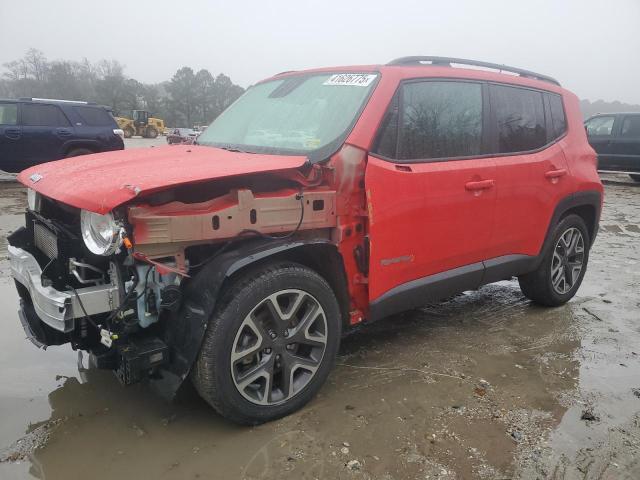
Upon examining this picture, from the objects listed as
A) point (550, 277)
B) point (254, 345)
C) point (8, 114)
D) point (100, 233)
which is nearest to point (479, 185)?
point (550, 277)

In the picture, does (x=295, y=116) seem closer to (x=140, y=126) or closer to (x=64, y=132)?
(x=64, y=132)

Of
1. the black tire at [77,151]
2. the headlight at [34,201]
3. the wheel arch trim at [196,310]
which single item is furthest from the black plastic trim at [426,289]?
the black tire at [77,151]

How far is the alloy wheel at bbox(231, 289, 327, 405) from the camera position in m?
2.59

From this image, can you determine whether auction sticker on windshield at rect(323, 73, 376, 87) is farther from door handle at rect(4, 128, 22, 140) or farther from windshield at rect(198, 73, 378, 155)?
door handle at rect(4, 128, 22, 140)

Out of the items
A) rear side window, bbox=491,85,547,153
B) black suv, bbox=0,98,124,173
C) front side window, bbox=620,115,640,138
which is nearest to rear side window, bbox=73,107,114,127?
black suv, bbox=0,98,124,173

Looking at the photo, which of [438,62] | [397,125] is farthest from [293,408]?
[438,62]

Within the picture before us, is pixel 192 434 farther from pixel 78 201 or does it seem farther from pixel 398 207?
pixel 398 207

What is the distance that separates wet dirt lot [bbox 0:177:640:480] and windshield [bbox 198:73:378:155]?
1495 mm

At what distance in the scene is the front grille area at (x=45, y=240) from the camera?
2.60m

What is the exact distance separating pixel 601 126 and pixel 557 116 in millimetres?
11689

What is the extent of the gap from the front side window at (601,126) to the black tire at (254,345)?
44.6 ft

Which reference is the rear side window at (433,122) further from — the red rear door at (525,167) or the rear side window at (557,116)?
the rear side window at (557,116)

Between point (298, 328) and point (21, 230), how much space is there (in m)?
1.75

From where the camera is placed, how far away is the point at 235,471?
2352 millimetres
